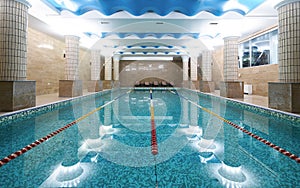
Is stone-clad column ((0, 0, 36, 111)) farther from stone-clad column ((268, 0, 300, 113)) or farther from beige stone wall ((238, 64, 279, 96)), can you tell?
beige stone wall ((238, 64, 279, 96))

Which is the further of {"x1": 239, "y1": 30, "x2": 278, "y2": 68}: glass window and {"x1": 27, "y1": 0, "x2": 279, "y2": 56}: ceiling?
{"x1": 239, "y1": 30, "x2": 278, "y2": 68}: glass window

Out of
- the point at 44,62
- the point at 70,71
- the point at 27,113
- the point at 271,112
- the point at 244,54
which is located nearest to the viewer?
the point at 27,113

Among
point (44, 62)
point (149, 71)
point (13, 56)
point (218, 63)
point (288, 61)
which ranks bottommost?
point (288, 61)

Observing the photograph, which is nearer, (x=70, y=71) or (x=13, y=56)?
(x=13, y=56)

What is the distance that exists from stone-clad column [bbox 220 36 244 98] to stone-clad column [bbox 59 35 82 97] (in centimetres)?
591

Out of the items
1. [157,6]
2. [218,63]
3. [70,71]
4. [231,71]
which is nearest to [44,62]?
[70,71]

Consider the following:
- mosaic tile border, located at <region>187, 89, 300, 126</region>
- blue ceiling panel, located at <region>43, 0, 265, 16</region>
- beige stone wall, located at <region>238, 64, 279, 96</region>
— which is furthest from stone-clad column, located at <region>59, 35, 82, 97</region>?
beige stone wall, located at <region>238, 64, 279, 96</region>

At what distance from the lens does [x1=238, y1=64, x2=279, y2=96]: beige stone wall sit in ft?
25.8

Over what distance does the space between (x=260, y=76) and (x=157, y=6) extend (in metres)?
5.48

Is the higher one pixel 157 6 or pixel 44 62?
pixel 157 6

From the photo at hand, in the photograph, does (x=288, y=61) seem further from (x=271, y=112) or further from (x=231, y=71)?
(x=231, y=71)

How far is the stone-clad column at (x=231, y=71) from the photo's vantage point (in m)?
7.84

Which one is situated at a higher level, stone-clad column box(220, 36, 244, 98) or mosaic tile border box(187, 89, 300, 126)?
stone-clad column box(220, 36, 244, 98)

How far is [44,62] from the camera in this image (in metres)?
8.90
